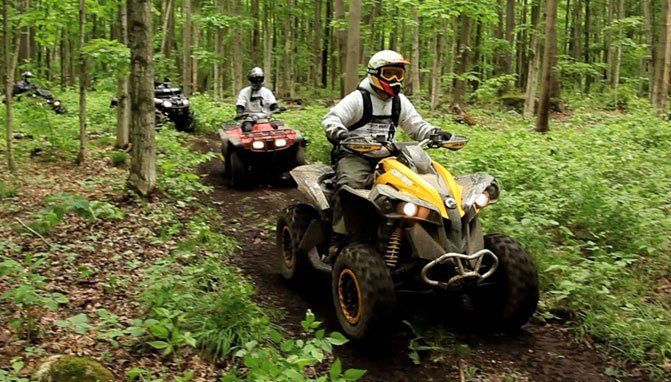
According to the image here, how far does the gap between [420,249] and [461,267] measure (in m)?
0.33

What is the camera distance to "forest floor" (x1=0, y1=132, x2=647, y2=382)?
432 cm

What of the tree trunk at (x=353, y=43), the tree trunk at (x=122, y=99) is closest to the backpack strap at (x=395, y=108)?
the tree trunk at (x=122, y=99)

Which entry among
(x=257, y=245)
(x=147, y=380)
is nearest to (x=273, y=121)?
(x=257, y=245)

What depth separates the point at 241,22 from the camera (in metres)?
21.9

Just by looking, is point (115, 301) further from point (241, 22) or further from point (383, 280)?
point (241, 22)

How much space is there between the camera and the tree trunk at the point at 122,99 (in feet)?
34.4

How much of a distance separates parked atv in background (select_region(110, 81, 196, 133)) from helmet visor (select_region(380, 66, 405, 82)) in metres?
10.9

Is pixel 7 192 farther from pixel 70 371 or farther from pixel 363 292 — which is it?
pixel 363 292

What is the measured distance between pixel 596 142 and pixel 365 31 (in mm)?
12208

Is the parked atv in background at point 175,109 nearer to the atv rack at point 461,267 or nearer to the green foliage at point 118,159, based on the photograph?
the green foliage at point 118,159

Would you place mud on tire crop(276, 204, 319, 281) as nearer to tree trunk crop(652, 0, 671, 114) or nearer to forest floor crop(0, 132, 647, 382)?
forest floor crop(0, 132, 647, 382)

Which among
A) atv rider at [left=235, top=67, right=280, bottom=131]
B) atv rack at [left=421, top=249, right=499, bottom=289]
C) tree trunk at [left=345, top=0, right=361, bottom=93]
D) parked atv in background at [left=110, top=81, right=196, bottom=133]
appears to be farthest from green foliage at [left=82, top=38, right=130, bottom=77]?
parked atv in background at [left=110, top=81, right=196, bottom=133]

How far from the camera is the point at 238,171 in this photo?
10.4 m

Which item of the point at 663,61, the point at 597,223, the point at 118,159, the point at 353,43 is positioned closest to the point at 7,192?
the point at 118,159
